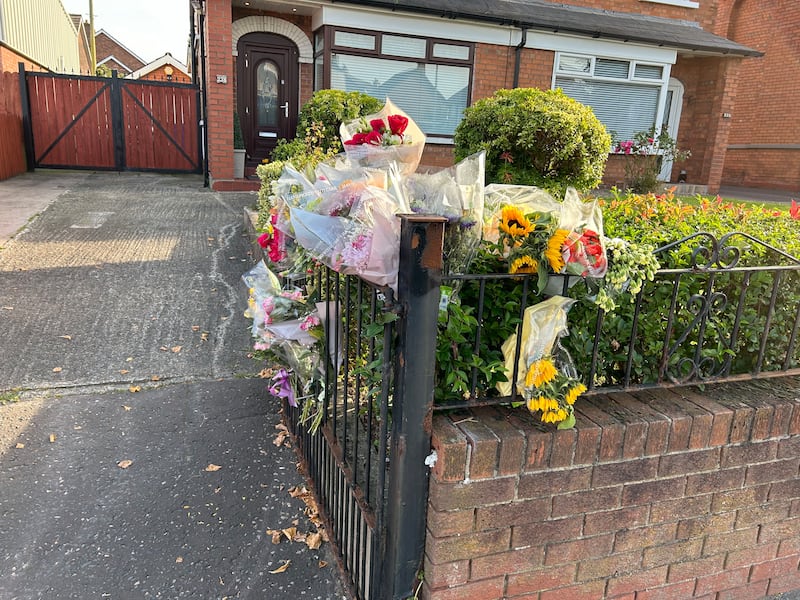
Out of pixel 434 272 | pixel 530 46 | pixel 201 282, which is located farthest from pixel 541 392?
pixel 530 46

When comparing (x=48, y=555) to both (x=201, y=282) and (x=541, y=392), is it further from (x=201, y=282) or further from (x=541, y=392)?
(x=201, y=282)

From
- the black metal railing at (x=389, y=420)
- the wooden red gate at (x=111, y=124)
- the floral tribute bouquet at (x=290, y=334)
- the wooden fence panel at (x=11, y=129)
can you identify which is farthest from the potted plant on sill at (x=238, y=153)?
the black metal railing at (x=389, y=420)

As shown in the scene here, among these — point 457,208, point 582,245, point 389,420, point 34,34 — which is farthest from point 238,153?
point 34,34

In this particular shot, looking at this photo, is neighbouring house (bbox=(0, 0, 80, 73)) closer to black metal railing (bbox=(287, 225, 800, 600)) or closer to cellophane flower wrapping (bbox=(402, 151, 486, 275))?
black metal railing (bbox=(287, 225, 800, 600))

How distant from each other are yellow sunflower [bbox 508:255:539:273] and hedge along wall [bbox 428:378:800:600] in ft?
1.59

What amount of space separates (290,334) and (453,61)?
10489mm

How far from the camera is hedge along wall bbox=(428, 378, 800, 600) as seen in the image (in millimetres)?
1799

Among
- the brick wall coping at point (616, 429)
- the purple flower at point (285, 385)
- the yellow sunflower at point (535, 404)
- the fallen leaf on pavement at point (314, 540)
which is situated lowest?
the fallen leaf on pavement at point (314, 540)

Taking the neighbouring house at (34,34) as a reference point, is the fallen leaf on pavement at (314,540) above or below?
below

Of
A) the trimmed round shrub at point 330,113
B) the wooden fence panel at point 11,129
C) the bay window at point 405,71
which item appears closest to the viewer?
the trimmed round shrub at point 330,113

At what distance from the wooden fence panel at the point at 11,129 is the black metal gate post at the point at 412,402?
1186 cm

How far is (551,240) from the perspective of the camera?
1714 millimetres

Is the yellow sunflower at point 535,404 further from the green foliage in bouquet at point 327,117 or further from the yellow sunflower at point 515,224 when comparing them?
the green foliage in bouquet at point 327,117

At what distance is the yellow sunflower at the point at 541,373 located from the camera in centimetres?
179
